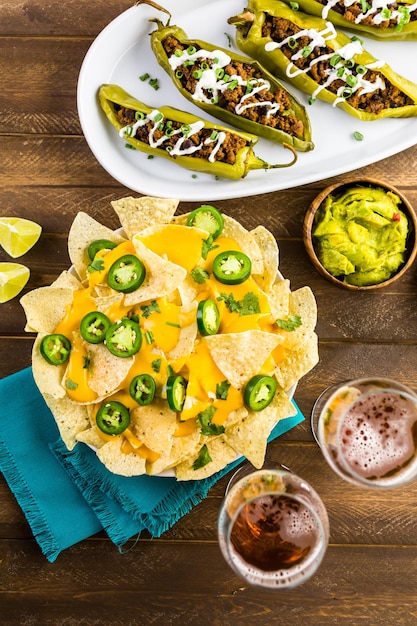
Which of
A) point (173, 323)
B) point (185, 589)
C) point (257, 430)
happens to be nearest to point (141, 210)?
point (173, 323)

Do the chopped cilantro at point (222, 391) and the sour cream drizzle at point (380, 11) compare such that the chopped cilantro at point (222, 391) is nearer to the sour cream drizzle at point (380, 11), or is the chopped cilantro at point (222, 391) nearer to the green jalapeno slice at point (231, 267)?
the green jalapeno slice at point (231, 267)

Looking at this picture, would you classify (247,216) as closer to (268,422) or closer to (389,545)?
(268,422)

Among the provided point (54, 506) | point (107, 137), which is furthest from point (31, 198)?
point (54, 506)

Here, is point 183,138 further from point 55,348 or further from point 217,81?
point 55,348

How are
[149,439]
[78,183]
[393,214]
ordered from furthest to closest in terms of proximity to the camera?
[78,183]
[393,214]
[149,439]

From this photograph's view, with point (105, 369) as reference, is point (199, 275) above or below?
above

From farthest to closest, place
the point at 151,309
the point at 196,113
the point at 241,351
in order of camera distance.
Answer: the point at 196,113, the point at 151,309, the point at 241,351
